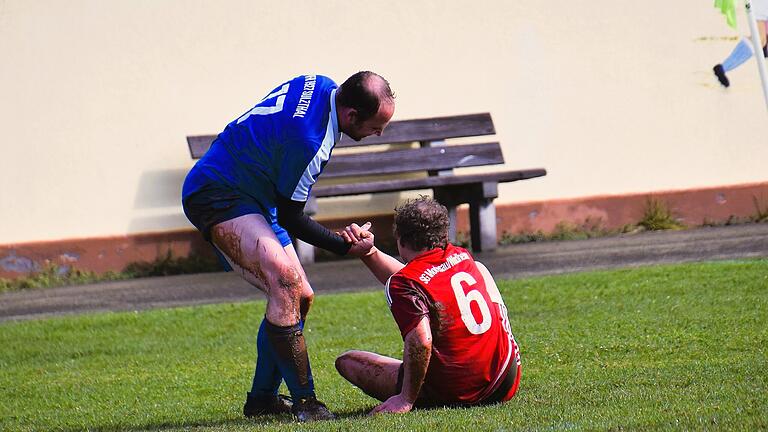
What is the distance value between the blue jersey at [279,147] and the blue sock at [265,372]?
64 cm

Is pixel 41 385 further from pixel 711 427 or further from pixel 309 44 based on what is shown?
pixel 309 44

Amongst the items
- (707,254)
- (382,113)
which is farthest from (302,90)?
(707,254)

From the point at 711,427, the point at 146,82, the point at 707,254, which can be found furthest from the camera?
the point at 146,82

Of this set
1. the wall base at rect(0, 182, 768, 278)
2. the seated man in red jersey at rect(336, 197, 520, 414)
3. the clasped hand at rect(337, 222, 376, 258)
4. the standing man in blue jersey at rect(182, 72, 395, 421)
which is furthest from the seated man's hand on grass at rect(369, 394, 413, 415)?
the wall base at rect(0, 182, 768, 278)

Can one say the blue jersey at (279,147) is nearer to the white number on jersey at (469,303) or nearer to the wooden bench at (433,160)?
the white number on jersey at (469,303)

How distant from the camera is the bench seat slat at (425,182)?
11.5 meters

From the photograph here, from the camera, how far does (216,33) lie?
12039mm

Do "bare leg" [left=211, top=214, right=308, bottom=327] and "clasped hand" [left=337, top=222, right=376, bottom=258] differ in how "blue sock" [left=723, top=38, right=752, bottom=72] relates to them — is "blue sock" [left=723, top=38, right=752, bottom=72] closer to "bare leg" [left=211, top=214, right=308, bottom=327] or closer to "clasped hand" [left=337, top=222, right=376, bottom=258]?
"clasped hand" [left=337, top=222, right=376, bottom=258]

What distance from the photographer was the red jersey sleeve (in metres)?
5.18

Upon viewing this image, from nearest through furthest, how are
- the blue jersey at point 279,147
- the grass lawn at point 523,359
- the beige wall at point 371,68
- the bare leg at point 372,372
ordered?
the grass lawn at point 523,359 < the blue jersey at point 279,147 < the bare leg at point 372,372 < the beige wall at point 371,68

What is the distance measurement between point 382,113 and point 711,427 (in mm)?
1912

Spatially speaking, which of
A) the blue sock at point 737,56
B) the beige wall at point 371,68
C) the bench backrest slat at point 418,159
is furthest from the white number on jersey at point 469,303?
the blue sock at point 737,56

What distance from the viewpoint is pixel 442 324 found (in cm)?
526

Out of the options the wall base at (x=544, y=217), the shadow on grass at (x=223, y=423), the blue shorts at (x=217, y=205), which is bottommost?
the wall base at (x=544, y=217)
